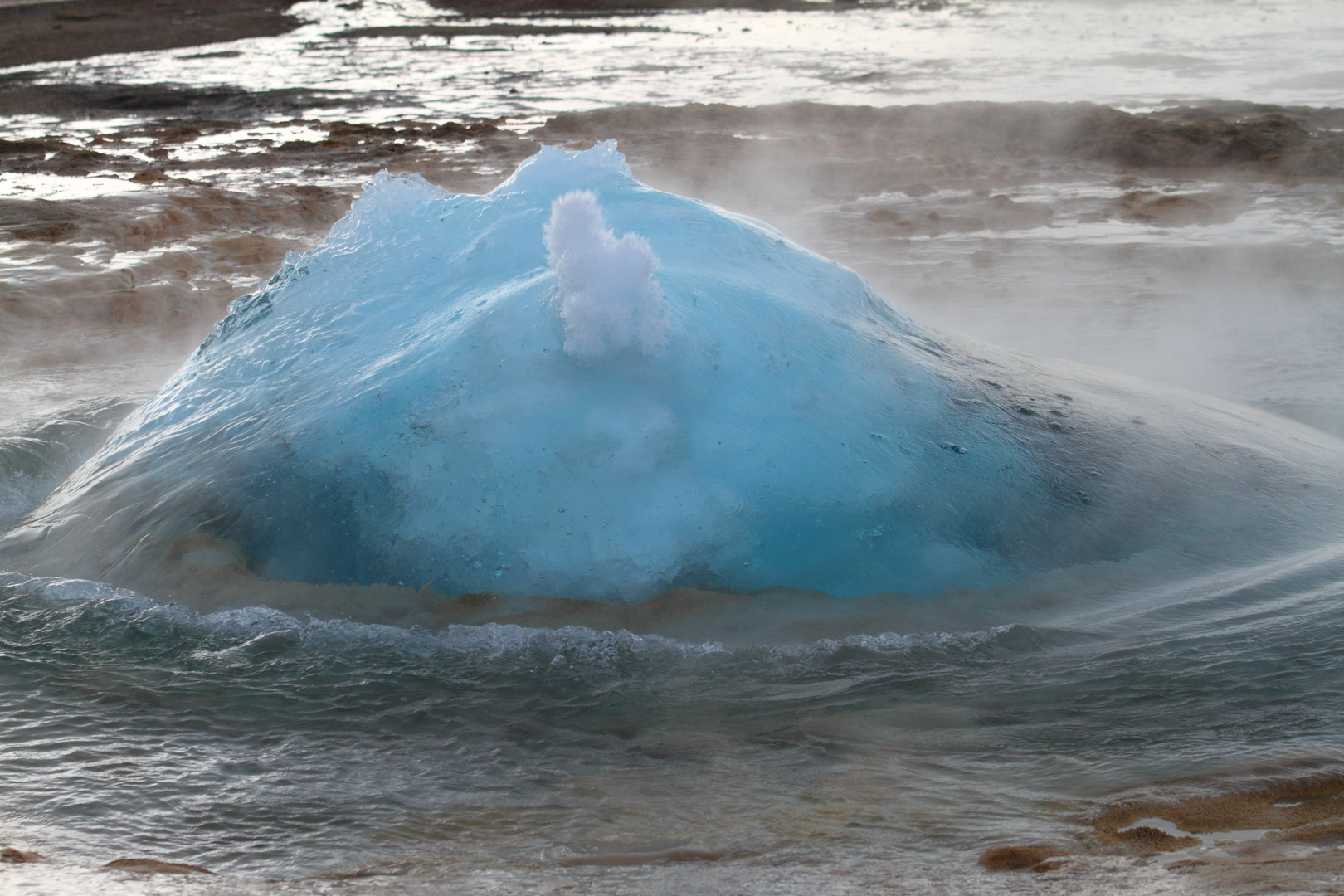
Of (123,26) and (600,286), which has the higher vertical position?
(123,26)

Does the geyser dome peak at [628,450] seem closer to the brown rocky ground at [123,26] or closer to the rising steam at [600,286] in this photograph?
the rising steam at [600,286]

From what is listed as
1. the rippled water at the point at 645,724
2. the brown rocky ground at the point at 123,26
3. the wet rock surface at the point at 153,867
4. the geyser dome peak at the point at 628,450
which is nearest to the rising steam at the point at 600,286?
the geyser dome peak at the point at 628,450

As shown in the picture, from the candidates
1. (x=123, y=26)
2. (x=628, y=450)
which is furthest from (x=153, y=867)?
(x=123, y=26)

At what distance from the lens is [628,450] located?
242 centimetres

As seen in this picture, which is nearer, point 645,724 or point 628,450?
point 645,724

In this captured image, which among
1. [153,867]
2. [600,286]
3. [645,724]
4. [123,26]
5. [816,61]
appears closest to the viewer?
[153,867]

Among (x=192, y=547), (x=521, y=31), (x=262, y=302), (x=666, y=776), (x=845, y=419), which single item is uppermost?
(x=521, y=31)

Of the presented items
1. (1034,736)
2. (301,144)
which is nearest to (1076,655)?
(1034,736)

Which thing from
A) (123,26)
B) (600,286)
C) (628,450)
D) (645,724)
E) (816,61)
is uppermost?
(123,26)

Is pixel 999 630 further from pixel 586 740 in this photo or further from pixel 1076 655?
pixel 586 740

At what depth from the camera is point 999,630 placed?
236 cm

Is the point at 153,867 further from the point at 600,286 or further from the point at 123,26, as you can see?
the point at 123,26

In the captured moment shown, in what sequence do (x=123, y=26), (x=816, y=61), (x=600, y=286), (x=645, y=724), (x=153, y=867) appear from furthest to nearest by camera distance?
(x=123, y=26) < (x=816, y=61) < (x=600, y=286) < (x=645, y=724) < (x=153, y=867)

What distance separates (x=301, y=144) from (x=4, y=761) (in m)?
9.90
